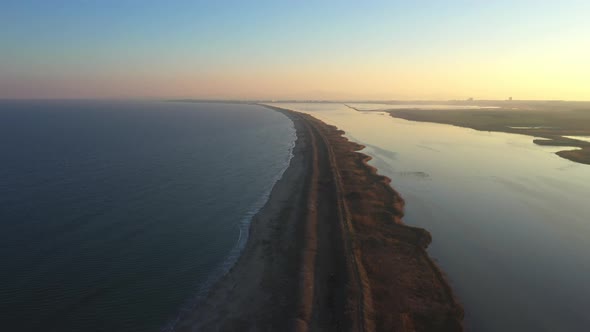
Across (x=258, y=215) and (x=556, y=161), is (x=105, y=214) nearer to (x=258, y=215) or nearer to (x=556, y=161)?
(x=258, y=215)

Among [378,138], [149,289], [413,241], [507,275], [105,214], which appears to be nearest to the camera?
[149,289]

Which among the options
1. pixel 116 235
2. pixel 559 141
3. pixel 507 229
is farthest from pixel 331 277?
pixel 559 141

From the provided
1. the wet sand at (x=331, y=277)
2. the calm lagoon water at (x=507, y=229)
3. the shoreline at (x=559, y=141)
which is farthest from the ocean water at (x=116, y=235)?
the shoreline at (x=559, y=141)

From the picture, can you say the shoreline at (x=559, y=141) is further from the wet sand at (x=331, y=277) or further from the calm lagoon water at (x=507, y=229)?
the wet sand at (x=331, y=277)

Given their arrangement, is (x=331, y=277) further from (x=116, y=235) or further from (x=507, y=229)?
(x=507, y=229)

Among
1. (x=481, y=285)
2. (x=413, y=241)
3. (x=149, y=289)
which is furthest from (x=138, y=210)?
(x=481, y=285)

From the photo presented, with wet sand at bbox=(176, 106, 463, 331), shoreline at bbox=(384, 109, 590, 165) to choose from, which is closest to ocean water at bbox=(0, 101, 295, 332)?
wet sand at bbox=(176, 106, 463, 331)

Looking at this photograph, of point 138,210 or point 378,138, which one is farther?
point 378,138

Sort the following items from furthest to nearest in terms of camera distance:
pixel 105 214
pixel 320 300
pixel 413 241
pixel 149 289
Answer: pixel 105 214
pixel 413 241
pixel 149 289
pixel 320 300
